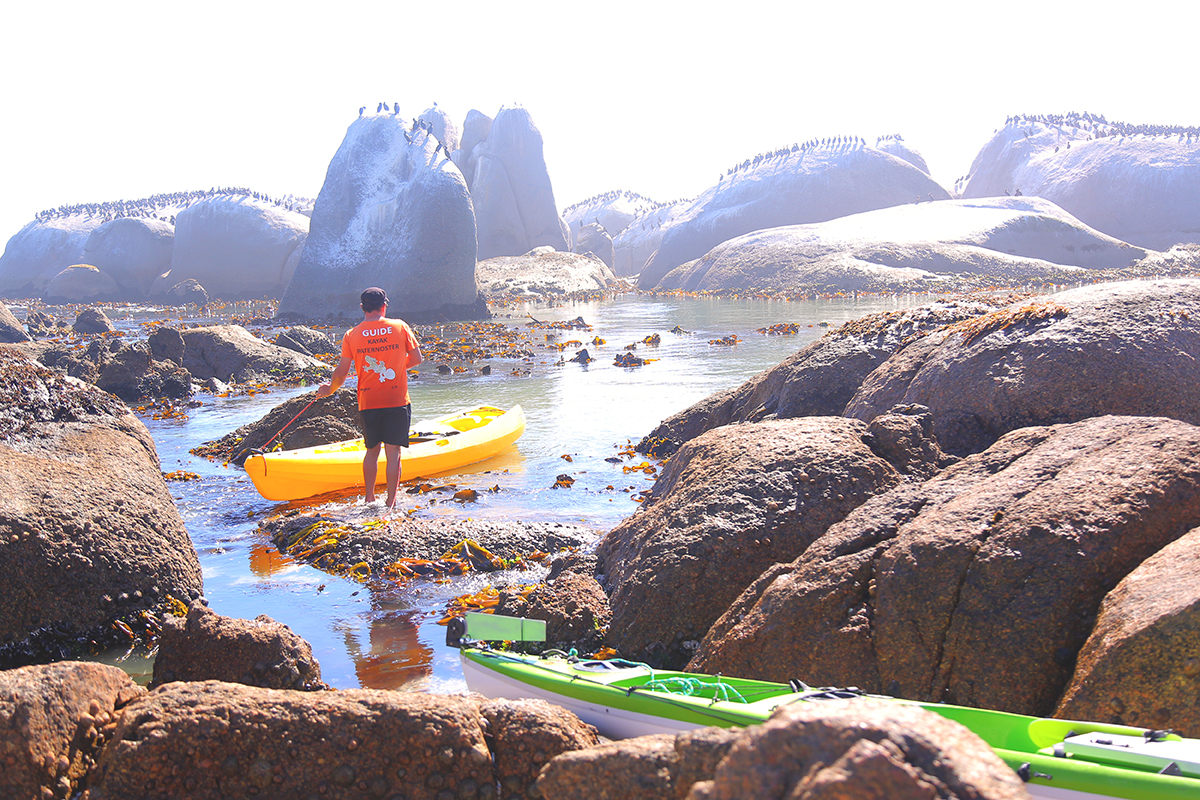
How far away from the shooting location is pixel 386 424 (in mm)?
7441

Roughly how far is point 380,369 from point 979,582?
18.2 feet

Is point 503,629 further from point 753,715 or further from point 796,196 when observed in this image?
point 796,196

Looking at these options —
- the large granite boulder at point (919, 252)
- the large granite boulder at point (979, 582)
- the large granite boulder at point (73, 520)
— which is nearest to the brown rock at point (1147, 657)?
the large granite boulder at point (979, 582)

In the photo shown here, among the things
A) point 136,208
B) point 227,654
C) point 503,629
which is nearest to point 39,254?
point 136,208

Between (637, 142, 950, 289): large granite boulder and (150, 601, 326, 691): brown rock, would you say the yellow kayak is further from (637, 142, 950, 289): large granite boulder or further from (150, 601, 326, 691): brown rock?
(637, 142, 950, 289): large granite boulder

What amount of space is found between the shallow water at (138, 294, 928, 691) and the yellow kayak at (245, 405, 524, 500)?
0.76 feet

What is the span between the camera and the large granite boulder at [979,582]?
2.99m

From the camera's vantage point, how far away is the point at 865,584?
11.2ft

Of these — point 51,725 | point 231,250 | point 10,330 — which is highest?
point 231,250

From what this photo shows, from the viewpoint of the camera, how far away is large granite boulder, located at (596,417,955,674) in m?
4.13

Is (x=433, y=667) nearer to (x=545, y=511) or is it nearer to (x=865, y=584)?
(x=865, y=584)

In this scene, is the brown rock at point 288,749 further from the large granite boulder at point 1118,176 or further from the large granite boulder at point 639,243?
the large granite boulder at point 639,243

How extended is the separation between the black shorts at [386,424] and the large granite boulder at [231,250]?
5097 cm

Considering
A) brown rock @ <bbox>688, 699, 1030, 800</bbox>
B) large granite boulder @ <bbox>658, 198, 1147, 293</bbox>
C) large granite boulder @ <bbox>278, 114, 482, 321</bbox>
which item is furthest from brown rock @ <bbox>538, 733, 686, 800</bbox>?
large granite boulder @ <bbox>658, 198, 1147, 293</bbox>
